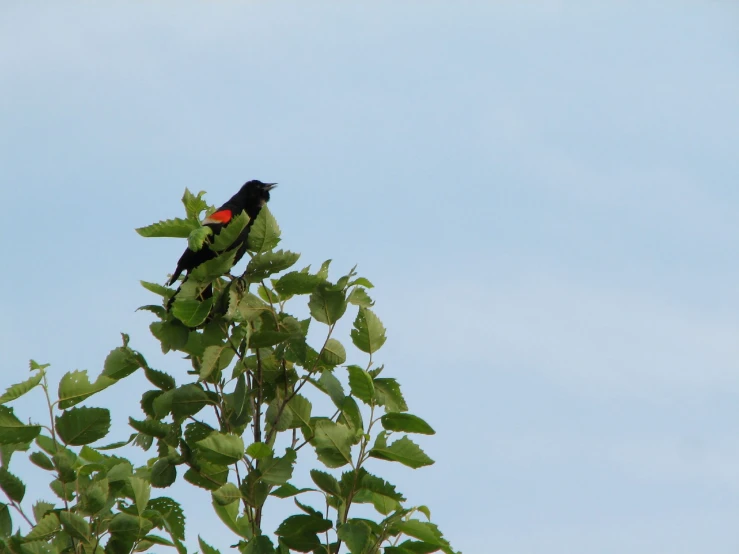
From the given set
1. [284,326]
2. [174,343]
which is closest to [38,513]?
[174,343]

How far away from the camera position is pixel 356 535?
2838 mm

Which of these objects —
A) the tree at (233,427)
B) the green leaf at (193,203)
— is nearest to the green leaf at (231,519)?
the tree at (233,427)

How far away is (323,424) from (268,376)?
19.0 inches

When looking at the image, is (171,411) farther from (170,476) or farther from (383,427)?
(383,427)

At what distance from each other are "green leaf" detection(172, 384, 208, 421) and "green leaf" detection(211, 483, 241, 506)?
42cm

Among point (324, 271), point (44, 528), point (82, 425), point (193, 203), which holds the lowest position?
point (44, 528)

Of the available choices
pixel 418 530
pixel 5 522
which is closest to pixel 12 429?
pixel 5 522

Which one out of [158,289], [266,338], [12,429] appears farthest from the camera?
[158,289]

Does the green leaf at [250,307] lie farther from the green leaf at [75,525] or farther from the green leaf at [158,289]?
the green leaf at [75,525]

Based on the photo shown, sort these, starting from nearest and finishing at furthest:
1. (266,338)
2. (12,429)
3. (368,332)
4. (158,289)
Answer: (12,429), (266,338), (368,332), (158,289)

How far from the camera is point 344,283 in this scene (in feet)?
10.8

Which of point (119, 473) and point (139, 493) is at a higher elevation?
point (119, 473)

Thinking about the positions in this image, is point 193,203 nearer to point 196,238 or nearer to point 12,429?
point 196,238

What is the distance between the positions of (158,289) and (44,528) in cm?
100
